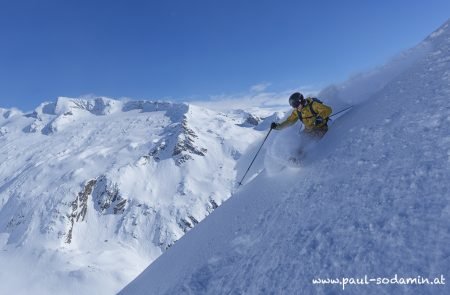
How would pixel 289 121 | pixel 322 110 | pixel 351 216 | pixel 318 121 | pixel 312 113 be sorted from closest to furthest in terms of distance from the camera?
pixel 351 216 < pixel 318 121 < pixel 322 110 < pixel 312 113 < pixel 289 121

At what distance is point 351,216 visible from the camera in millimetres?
5965

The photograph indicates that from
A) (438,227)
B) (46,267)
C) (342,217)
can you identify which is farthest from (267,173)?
(46,267)

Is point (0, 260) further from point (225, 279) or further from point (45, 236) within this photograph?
point (225, 279)

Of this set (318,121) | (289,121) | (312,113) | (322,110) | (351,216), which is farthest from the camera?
(289,121)

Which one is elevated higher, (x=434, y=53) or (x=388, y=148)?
(x=434, y=53)

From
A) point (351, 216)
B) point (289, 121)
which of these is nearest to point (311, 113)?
point (289, 121)

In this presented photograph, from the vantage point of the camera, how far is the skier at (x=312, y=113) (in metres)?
10.5

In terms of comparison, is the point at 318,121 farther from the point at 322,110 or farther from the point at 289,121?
the point at 289,121

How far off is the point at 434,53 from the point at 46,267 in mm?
179312

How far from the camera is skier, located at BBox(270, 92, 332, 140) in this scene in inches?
413

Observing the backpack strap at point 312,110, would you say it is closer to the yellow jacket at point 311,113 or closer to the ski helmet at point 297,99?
the yellow jacket at point 311,113

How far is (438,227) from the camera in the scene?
4.70 metres

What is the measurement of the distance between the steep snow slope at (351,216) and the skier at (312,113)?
12.9 inches

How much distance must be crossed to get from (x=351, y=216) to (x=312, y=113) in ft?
16.8
